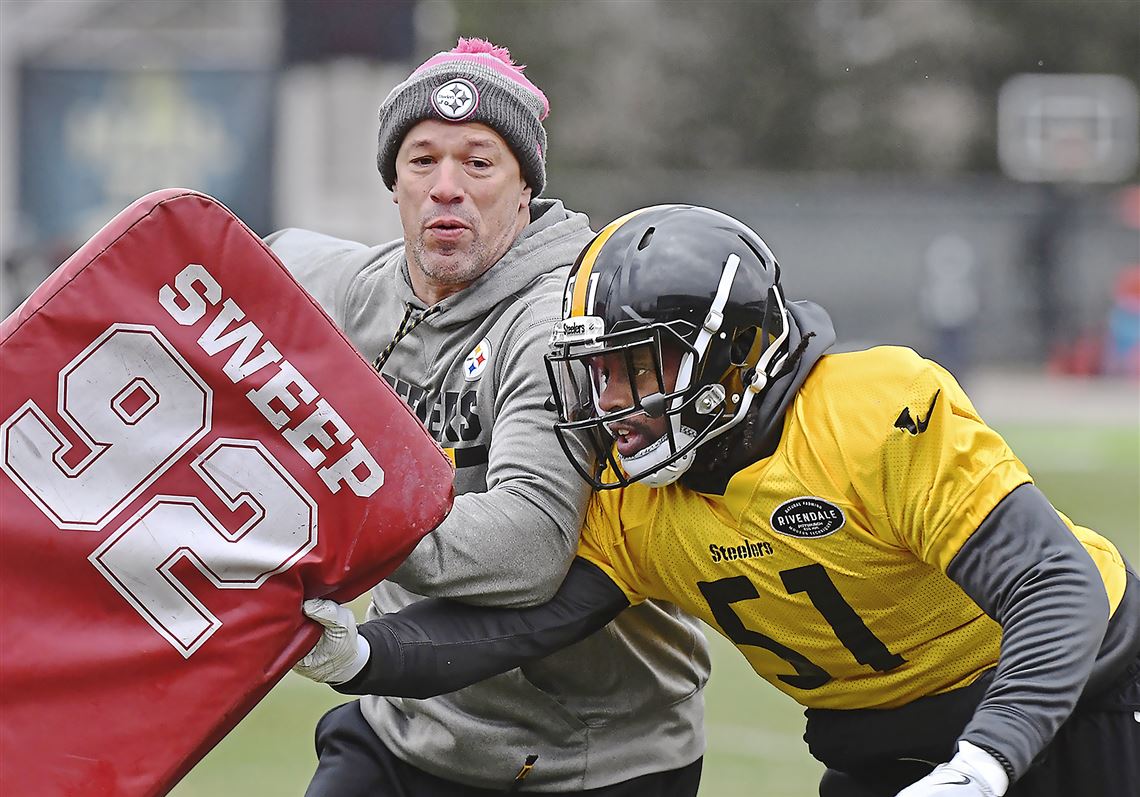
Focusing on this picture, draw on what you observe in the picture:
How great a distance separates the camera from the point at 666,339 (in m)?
3.28

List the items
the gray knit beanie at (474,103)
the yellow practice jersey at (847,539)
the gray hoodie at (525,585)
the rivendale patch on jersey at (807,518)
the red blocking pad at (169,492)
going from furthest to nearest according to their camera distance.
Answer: the gray knit beanie at (474,103) < the gray hoodie at (525,585) < the rivendale patch on jersey at (807,518) < the yellow practice jersey at (847,539) < the red blocking pad at (169,492)

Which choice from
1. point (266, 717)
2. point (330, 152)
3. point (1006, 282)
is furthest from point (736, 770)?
point (1006, 282)

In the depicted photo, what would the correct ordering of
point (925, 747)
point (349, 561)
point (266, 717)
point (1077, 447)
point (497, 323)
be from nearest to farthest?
point (349, 561) → point (925, 747) → point (497, 323) → point (266, 717) → point (1077, 447)

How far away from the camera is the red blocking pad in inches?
115

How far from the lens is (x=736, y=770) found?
6875 mm

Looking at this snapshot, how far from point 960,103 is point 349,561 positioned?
32018 mm

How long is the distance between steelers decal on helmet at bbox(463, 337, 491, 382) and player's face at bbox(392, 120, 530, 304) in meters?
0.18

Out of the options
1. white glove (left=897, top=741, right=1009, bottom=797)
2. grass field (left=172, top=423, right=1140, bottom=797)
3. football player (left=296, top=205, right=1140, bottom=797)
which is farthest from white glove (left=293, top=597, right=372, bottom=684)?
grass field (left=172, top=423, right=1140, bottom=797)

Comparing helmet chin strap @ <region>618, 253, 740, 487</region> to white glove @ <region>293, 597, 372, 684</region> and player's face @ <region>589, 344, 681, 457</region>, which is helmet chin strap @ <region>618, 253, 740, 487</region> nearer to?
player's face @ <region>589, 344, 681, 457</region>

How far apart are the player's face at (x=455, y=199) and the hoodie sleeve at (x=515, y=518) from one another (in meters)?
0.29

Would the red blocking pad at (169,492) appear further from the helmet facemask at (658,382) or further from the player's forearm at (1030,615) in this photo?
the player's forearm at (1030,615)

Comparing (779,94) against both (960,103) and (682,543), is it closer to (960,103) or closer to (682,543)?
(960,103)

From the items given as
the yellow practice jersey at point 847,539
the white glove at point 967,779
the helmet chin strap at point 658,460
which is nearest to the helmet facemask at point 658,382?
the helmet chin strap at point 658,460

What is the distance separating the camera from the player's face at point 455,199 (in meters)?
3.72
